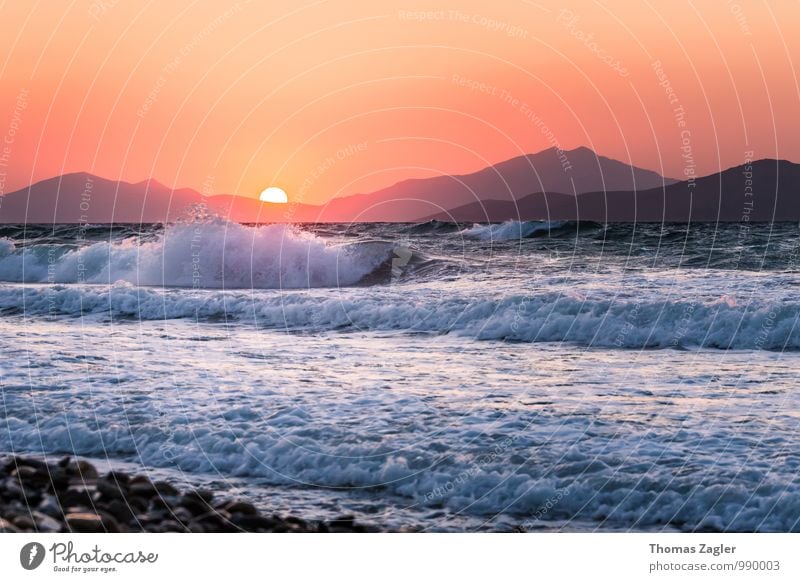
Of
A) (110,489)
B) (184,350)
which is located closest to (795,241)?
(184,350)

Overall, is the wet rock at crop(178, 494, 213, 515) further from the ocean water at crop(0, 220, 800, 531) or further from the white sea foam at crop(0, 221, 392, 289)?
the white sea foam at crop(0, 221, 392, 289)

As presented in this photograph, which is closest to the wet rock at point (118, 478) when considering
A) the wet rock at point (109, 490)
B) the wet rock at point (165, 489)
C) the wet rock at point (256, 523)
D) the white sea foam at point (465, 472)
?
the wet rock at point (109, 490)

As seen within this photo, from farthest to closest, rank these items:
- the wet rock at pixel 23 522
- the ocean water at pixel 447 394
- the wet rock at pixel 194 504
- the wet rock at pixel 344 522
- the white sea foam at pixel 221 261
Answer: the white sea foam at pixel 221 261 < the ocean water at pixel 447 394 < the wet rock at pixel 194 504 < the wet rock at pixel 344 522 < the wet rock at pixel 23 522

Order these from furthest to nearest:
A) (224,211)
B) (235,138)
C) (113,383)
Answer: (224,211), (235,138), (113,383)

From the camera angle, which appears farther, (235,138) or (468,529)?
(235,138)

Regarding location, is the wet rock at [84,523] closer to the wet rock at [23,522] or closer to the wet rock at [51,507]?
the wet rock at [51,507]
